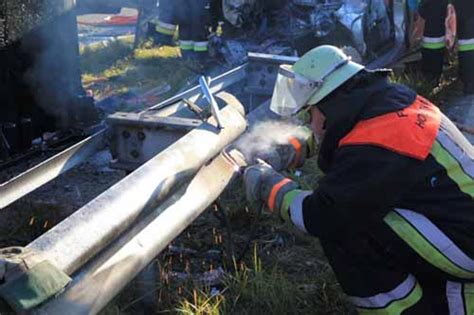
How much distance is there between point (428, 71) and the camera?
23.2 ft

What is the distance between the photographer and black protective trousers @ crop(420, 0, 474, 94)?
6844 millimetres

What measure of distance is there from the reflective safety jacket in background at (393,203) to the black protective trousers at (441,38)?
14.4ft

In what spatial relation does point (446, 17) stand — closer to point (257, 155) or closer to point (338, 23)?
point (338, 23)

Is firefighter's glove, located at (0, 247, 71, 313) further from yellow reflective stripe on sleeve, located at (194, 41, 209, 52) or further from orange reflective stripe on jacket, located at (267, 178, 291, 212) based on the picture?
yellow reflective stripe on sleeve, located at (194, 41, 209, 52)

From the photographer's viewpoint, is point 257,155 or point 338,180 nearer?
point 338,180

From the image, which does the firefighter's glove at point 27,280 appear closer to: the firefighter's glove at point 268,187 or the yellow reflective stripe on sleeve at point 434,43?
the firefighter's glove at point 268,187

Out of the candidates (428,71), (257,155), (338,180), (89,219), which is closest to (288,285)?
(257,155)

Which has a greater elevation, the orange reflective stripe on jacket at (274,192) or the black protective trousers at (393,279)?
the orange reflective stripe on jacket at (274,192)

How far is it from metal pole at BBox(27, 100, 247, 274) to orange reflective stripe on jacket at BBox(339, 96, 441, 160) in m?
0.70

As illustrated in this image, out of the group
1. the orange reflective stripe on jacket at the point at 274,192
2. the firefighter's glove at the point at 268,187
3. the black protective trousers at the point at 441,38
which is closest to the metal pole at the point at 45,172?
the firefighter's glove at the point at 268,187

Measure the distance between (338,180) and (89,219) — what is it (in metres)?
0.89

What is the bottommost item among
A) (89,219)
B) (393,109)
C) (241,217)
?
(241,217)

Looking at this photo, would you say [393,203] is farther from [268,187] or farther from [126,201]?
[126,201]

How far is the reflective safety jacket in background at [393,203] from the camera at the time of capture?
8.10 feet
